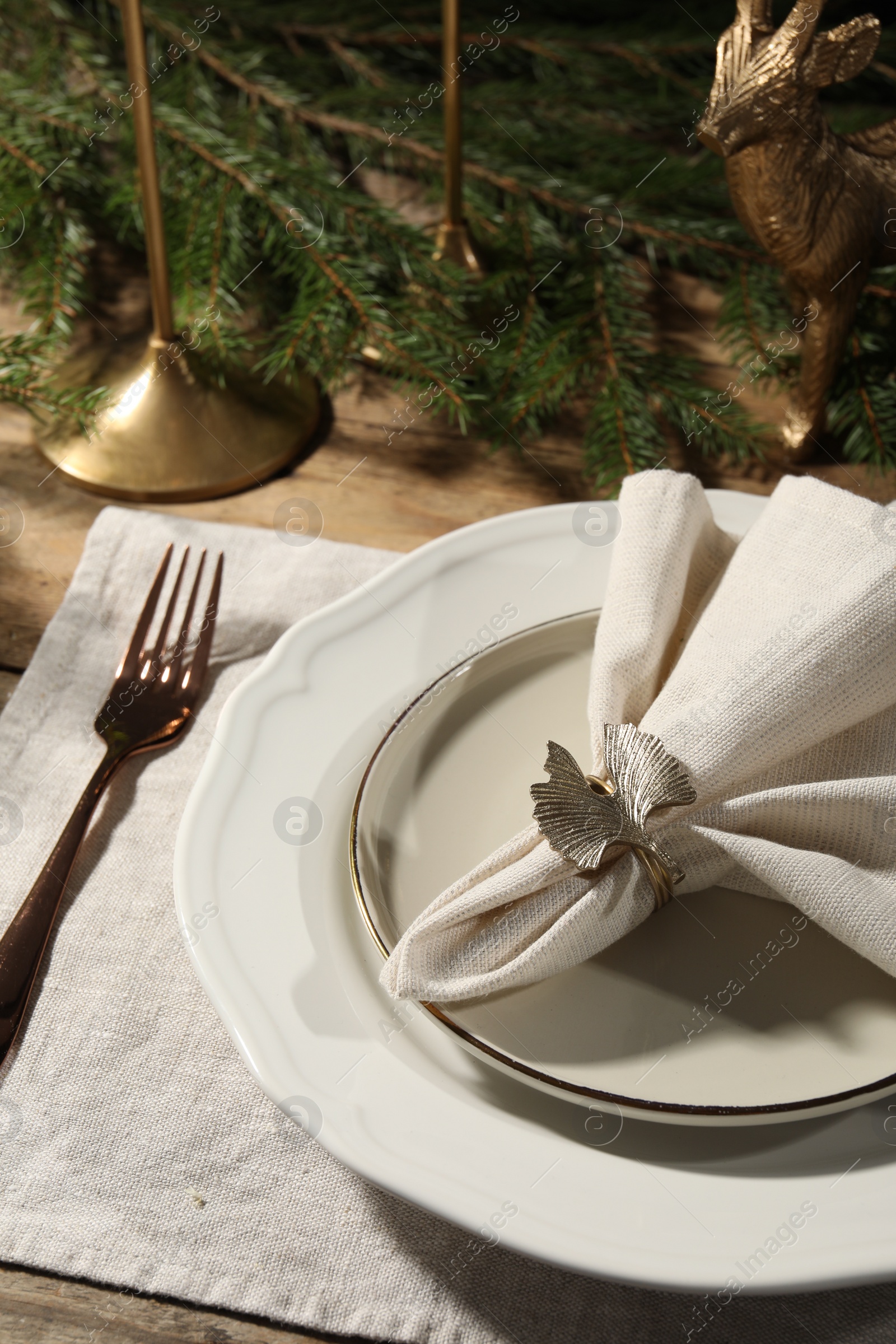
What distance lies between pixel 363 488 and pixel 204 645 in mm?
257

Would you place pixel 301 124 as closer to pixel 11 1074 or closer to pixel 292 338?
pixel 292 338

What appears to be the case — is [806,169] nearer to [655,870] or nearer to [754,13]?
[754,13]

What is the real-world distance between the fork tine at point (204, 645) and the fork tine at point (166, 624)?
0.07ft

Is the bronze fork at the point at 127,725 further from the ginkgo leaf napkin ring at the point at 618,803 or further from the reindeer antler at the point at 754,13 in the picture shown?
the reindeer antler at the point at 754,13

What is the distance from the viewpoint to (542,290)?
3.28 ft

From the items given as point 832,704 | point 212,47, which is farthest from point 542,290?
point 832,704

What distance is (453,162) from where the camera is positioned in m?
0.97

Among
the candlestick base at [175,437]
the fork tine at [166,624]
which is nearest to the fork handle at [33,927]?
the fork tine at [166,624]

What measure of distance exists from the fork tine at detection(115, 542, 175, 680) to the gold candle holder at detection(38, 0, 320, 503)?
0.51 ft

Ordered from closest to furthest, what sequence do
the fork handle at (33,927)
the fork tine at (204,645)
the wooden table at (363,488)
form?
the fork handle at (33,927) → the fork tine at (204,645) → the wooden table at (363,488)

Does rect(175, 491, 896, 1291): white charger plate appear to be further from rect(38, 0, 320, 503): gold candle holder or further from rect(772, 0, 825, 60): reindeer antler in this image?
rect(772, 0, 825, 60): reindeer antler

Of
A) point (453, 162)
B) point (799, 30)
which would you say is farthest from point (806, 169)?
point (453, 162)

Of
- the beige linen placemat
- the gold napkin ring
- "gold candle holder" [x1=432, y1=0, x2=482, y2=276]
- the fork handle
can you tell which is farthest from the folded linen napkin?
"gold candle holder" [x1=432, y1=0, x2=482, y2=276]

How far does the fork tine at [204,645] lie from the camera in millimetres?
661
